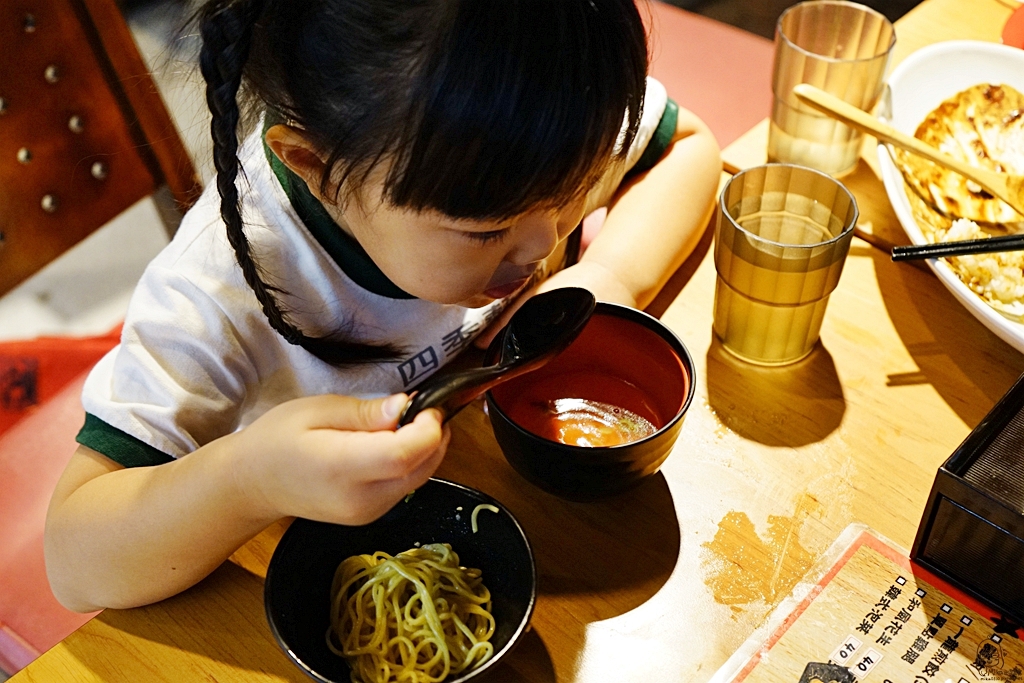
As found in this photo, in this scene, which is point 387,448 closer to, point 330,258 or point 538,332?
point 538,332

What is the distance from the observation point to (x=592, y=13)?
618 mm

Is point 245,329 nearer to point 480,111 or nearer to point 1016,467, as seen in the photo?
point 480,111

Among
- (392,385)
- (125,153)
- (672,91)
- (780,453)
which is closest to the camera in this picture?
(780,453)

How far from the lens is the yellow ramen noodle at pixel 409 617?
0.70 meters

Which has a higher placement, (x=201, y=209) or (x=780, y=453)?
(x=201, y=209)

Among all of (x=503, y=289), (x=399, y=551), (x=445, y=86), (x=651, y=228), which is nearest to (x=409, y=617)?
(x=399, y=551)

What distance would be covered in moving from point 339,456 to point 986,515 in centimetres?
47

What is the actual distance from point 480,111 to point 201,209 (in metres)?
0.39

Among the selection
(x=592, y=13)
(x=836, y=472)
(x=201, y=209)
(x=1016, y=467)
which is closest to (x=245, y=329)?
(x=201, y=209)

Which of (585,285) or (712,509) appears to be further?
(585,285)

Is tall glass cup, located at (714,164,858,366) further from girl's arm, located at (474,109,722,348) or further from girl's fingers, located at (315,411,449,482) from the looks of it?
girl's fingers, located at (315,411,449,482)

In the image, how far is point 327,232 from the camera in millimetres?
877

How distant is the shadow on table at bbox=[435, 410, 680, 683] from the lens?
0.71 metres

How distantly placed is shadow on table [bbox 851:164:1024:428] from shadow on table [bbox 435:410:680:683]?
0.30 m
